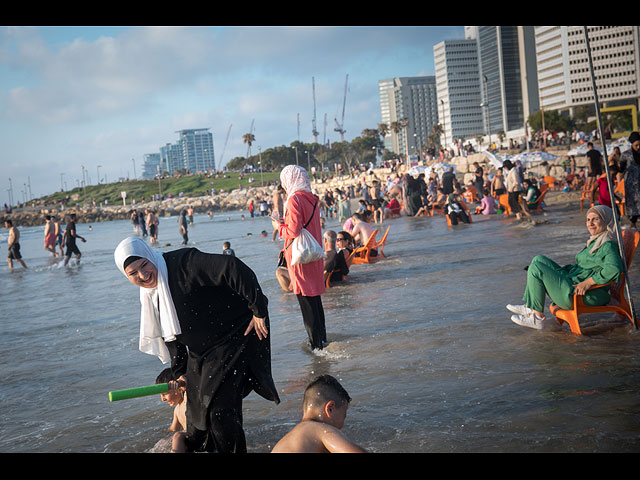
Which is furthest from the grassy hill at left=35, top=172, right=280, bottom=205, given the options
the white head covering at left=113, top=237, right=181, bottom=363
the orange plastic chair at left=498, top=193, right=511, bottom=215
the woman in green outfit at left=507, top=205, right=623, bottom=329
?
the white head covering at left=113, top=237, right=181, bottom=363

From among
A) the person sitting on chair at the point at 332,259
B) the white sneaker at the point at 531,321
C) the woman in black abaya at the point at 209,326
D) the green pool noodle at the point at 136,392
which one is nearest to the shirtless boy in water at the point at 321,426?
the woman in black abaya at the point at 209,326

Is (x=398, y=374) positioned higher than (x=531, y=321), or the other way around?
(x=531, y=321)

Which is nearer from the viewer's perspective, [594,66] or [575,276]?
[575,276]

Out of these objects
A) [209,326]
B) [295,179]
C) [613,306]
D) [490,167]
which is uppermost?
[490,167]

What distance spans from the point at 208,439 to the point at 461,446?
1409mm

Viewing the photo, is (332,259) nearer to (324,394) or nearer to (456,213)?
(324,394)

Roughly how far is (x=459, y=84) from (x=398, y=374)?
638ft

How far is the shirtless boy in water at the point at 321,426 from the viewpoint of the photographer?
2660 millimetres

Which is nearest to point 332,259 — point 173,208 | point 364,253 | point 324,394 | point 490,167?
point 364,253

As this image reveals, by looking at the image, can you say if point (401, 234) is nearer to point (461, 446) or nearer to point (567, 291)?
point (567, 291)

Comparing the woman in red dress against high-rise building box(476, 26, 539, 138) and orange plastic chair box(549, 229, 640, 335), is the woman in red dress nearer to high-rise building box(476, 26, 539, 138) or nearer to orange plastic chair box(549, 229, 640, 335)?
orange plastic chair box(549, 229, 640, 335)

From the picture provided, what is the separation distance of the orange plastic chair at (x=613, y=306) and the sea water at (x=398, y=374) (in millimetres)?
148

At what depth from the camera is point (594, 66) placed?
129625 millimetres

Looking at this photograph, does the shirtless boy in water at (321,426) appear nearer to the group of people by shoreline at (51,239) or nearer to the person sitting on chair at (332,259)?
the person sitting on chair at (332,259)
